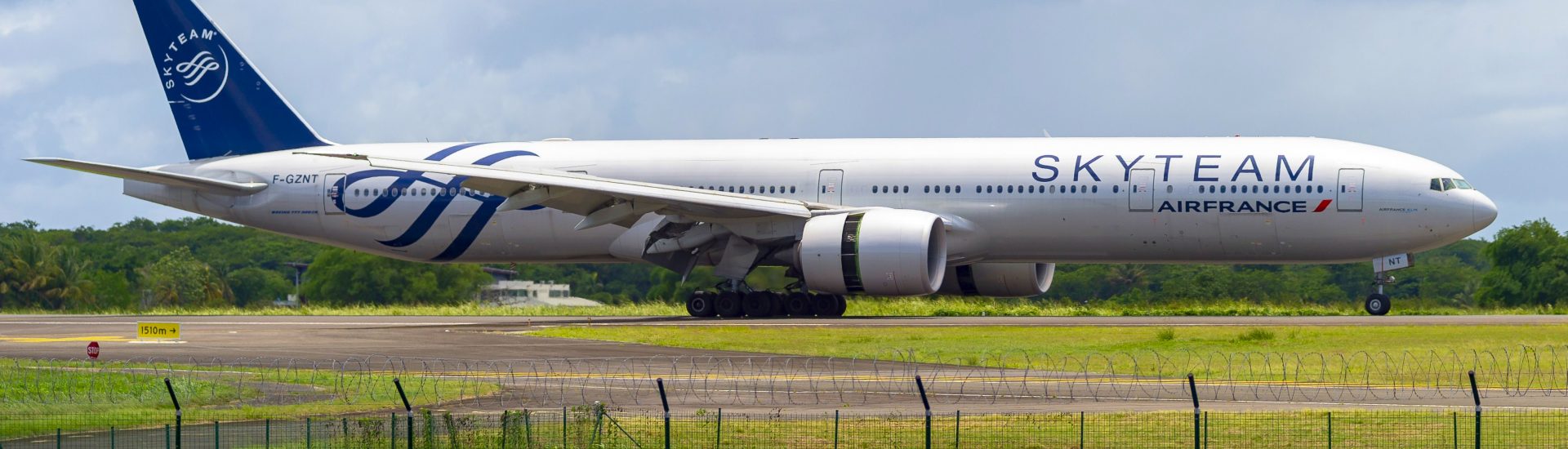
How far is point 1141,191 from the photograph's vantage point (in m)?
34.9

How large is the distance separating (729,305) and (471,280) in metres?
26.7

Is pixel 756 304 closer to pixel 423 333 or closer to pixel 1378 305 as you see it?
pixel 423 333

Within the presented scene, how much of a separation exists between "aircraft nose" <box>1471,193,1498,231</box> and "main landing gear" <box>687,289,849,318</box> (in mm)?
12379

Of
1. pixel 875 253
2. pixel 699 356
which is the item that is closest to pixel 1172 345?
pixel 699 356

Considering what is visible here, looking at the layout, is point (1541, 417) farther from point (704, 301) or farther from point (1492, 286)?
point (1492, 286)

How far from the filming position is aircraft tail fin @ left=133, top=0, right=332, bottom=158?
41781 mm

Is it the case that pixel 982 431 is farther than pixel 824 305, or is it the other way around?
pixel 824 305

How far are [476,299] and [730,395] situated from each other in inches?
1656

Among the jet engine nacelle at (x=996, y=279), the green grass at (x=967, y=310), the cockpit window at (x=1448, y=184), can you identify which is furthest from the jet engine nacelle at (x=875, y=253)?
the cockpit window at (x=1448, y=184)

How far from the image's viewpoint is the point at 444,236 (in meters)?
40.0

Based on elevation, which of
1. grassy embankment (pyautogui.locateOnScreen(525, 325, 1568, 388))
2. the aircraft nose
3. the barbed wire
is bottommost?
the barbed wire

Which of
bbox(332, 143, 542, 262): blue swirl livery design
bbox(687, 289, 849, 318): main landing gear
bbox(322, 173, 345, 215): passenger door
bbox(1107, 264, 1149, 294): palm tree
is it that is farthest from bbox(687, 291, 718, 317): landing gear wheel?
bbox(1107, 264, 1149, 294): palm tree

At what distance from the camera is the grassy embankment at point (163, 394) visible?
19.3 meters

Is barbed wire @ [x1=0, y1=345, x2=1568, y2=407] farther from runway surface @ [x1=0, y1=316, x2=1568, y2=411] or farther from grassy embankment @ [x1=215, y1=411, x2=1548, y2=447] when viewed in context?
grassy embankment @ [x1=215, y1=411, x2=1548, y2=447]
